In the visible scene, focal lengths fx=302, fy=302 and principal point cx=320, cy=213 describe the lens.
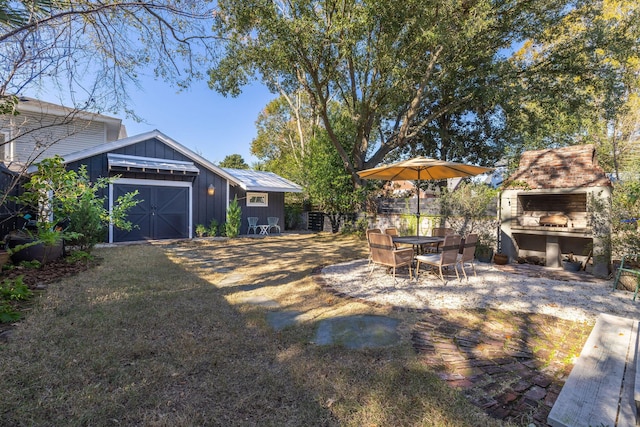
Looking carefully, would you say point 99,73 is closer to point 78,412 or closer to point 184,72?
point 184,72

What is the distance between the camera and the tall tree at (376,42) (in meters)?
8.54

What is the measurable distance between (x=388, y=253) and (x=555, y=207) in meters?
5.41

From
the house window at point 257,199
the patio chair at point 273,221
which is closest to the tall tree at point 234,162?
the house window at point 257,199

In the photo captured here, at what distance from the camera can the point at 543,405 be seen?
2047mm

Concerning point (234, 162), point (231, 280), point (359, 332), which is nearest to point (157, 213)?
point (231, 280)

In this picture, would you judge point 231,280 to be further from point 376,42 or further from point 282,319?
point 376,42

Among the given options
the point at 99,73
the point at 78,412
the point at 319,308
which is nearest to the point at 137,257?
the point at 99,73

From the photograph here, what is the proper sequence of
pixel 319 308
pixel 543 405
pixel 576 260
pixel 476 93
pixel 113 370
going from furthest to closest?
pixel 476 93 → pixel 576 260 → pixel 319 308 → pixel 113 370 → pixel 543 405

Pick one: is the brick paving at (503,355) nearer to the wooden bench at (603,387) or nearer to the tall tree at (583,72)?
the wooden bench at (603,387)

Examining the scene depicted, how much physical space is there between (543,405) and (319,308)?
2.48 meters

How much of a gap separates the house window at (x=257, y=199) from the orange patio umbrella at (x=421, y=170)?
27.4ft

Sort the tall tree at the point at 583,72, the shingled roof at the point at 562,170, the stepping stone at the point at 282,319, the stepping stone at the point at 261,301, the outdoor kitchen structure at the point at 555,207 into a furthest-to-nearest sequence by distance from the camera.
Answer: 1. the tall tree at the point at 583,72
2. the shingled roof at the point at 562,170
3. the outdoor kitchen structure at the point at 555,207
4. the stepping stone at the point at 261,301
5. the stepping stone at the point at 282,319

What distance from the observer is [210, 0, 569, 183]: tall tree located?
336 inches

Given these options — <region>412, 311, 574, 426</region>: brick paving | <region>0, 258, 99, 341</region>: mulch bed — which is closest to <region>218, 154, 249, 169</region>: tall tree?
<region>0, 258, 99, 341</region>: mulch bed
